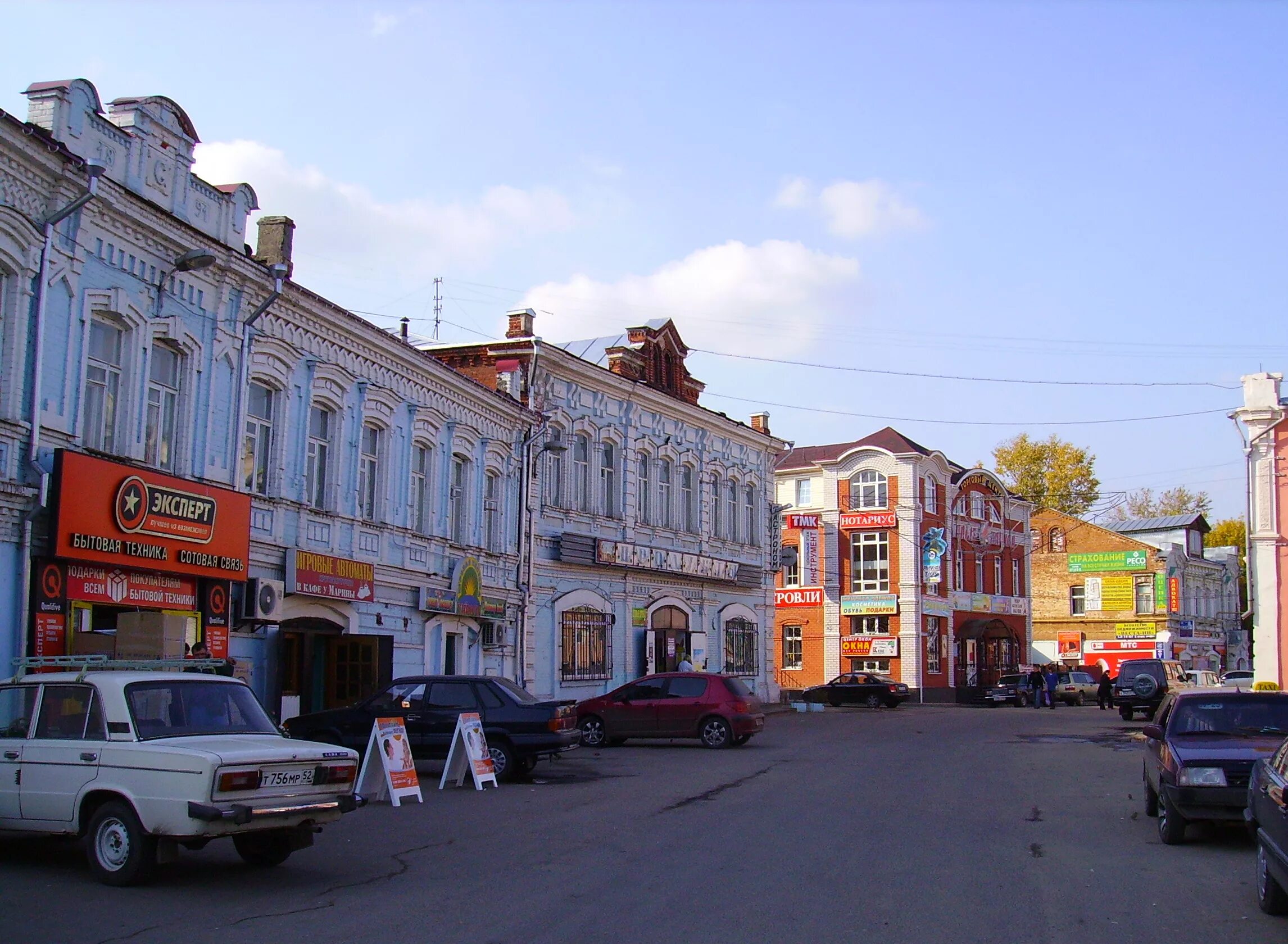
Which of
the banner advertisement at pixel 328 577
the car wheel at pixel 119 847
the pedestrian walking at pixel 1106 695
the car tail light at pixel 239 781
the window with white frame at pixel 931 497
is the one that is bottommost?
the pedestrian walking at pixel 1106 695

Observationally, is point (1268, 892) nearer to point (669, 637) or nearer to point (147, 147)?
point (147, 147)

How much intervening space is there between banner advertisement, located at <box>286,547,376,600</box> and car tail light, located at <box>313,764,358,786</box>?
1127 cm

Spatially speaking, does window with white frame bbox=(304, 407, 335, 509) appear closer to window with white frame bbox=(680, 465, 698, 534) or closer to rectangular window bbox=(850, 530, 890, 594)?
window with white frame bbox=(680, 465, 698, 534)

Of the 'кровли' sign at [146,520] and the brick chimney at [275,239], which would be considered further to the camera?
the brick chimney at [275,239]

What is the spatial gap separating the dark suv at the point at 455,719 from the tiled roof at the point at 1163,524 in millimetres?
63671

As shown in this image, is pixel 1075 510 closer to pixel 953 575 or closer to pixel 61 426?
pixel 953 575

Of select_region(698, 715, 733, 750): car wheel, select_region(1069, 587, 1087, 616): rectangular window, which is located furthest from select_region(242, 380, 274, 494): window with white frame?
select_region(1069, 587, 1087, 616): rectangular window

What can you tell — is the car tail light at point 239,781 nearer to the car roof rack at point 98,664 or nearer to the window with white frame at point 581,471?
the car roof rack at point 98,664

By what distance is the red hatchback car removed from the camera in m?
26.1

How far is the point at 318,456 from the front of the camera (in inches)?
926

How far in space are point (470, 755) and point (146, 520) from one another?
219 inches

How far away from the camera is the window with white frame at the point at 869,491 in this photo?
58625mm

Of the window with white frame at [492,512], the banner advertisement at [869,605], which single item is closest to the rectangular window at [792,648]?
the banner advertisement at [869,605]

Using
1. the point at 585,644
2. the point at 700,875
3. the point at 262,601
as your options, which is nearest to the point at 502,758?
the point at 262,601
